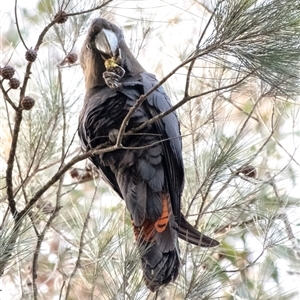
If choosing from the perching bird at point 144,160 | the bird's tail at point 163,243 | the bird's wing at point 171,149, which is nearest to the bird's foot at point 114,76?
the perching bird at point 144,160

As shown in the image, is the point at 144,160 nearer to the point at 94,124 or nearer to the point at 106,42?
the point at 94,124

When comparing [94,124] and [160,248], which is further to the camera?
[94,124]

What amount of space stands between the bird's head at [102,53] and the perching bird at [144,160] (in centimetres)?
2

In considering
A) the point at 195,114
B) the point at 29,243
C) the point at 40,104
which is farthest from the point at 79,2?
the point at 29,243

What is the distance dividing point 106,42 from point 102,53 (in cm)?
7

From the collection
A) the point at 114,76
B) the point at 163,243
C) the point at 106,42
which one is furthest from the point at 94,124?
the point at 163,243

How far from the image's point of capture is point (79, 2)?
69.6 inches

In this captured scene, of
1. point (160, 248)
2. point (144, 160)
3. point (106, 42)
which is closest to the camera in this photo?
point (160, 248)

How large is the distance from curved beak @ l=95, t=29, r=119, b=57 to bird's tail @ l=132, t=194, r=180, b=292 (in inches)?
18.9

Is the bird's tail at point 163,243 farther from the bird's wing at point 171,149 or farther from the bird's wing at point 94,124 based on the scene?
the bird's wing at point 94,124

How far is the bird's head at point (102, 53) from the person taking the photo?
2045 mm

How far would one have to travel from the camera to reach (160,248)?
176cm

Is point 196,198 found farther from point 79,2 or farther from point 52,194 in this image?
point 79,2

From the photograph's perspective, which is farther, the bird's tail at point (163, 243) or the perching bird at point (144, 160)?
the perching bird at point (144, 160)
